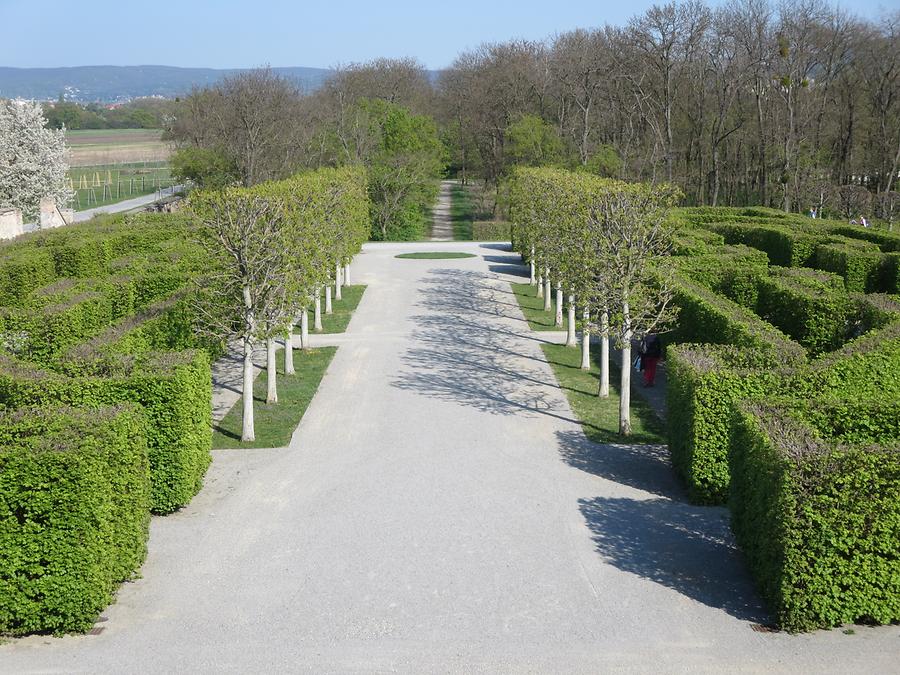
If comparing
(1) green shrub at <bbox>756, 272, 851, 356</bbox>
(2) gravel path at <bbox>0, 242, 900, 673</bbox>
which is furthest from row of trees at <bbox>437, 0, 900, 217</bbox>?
(2) gravel path at <bbox>0, 242, 900, 673</bbox>

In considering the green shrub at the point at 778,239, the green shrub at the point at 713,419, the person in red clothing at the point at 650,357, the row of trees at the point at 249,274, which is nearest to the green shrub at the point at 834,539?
the green shrub at the point at 713,419

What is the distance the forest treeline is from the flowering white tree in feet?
34.6

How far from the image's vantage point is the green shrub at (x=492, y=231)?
6119cm

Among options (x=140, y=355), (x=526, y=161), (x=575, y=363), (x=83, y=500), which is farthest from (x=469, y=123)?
(x=83, y=500)

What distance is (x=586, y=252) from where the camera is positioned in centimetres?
2247

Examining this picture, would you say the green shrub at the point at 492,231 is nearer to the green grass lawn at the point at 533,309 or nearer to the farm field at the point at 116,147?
the green grass lawn at the point at 533,309

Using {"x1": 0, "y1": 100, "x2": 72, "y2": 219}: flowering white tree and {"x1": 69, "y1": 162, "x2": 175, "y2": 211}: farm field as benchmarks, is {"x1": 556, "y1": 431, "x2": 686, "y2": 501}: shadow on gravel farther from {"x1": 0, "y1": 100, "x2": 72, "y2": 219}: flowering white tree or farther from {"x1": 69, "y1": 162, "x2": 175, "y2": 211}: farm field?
{"x1": 69, "y1": 162, "x2": 175, "y2": 211}: farm field

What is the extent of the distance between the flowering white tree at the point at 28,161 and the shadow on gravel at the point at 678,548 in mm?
48982

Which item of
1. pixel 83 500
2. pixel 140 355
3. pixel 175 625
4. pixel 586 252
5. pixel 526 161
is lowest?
pixel 175 625

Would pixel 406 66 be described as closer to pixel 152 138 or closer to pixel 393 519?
pixel 152 138

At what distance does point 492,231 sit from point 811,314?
38890 millimetres

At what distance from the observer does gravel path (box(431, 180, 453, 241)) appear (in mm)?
69438

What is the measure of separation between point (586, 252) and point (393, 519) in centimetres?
959

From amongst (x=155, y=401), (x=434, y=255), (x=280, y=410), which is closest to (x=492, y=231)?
(x=434, y=255)
